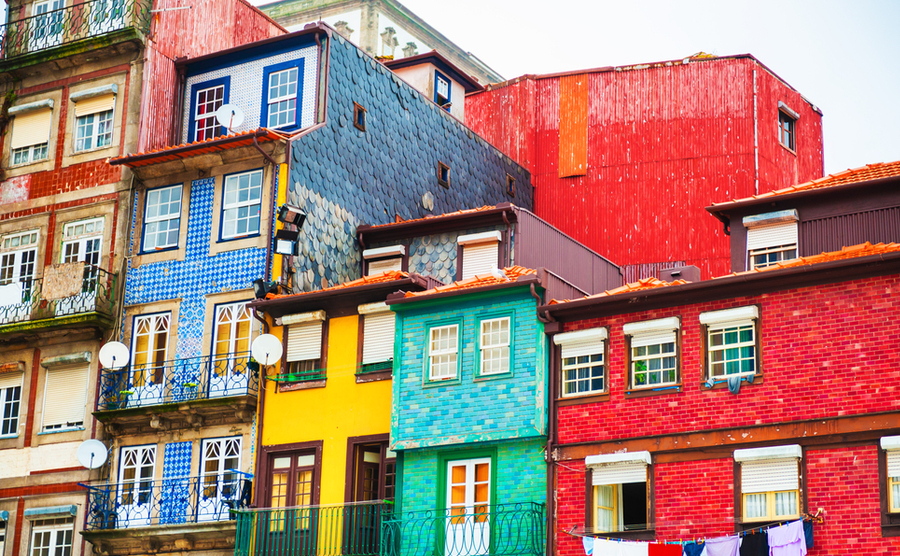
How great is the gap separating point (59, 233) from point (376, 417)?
1345cm

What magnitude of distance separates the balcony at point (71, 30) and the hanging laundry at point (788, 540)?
24748 mm

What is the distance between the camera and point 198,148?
3747 cm

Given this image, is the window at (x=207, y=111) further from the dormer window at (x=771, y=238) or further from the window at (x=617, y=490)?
the window at (x=617, y=490)

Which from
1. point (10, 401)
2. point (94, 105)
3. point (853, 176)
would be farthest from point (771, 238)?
point (10, 401)

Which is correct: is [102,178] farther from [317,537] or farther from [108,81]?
[317,537]

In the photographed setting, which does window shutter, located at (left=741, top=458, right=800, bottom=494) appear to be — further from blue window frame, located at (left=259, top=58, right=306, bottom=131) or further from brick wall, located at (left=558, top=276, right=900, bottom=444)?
blue window frame, located at (left=259, top=58, right=306, bottom=131)

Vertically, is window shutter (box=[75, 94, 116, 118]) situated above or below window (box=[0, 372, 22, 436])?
above

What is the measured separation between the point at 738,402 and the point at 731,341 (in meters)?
1.40

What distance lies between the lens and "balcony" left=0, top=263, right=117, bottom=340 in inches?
1502

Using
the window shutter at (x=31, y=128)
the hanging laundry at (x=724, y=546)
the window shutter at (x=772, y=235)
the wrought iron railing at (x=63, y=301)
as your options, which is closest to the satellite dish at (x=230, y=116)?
the wrought iron railing at (x=63, y=301)

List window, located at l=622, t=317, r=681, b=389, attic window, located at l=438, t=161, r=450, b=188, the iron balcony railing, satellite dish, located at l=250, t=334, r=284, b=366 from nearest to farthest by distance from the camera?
window, located at l=622, t=317, r=681, b=389, satellite dish, located at l=250, t=334, r=284, b=366, the iron balcony railing, attic window, located at l=438, t=161, r=450, b=188

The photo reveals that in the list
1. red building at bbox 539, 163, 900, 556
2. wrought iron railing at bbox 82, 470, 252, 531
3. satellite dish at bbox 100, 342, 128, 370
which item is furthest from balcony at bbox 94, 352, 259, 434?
red building at bbox 539, 163, 900, 556

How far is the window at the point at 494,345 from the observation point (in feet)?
102

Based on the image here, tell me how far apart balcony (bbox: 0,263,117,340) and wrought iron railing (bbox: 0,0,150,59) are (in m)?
7.76
